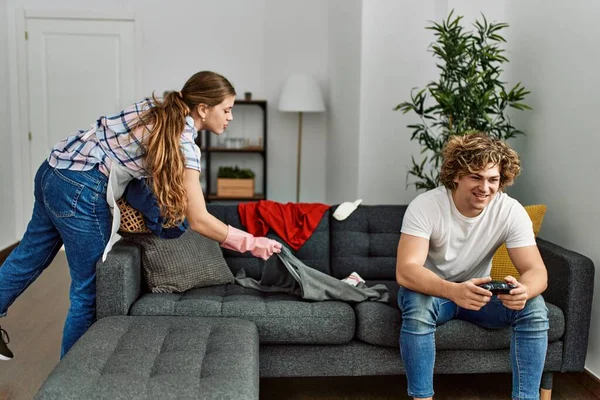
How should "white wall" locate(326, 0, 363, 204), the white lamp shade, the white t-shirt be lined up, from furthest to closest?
the white lamp shade, "white wall" locate(326, 0, 363, 204), the white t-shirt

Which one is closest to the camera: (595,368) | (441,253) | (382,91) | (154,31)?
(441,253)

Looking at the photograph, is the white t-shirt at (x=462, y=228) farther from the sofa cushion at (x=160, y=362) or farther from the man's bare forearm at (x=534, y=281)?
the sofa cushion at (x=160, y=362)

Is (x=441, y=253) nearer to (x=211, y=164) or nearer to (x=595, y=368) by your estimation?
(x=595, y=368)

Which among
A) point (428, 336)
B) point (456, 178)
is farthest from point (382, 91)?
point (428, 336)

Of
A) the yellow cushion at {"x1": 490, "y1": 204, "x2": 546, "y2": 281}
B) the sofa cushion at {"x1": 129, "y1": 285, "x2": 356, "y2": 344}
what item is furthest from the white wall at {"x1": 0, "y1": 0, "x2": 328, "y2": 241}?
the sofa cushion at {"x1": 129, "y1": 285, "x2": 356, "y2": 344}

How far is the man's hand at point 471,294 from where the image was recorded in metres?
2.36

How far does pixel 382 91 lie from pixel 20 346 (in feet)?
8.48

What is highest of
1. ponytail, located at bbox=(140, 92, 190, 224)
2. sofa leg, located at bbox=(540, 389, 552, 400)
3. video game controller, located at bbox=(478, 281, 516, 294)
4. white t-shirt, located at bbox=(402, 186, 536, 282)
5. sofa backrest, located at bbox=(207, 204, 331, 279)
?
ponytail, located at bbox=(140, 92, 190, 224)

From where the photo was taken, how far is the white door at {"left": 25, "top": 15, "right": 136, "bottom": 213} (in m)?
5.91

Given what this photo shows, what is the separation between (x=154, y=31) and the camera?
603cm

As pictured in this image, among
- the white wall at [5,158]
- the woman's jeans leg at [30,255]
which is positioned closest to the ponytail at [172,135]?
the woman's jeans leg at [30,255]

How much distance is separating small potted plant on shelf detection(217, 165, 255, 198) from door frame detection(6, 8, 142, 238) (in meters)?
1.04

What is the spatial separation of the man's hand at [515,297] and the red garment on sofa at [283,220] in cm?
114

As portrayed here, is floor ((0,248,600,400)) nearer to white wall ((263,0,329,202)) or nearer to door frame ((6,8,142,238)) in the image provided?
door frame ((6,8,142,238))
